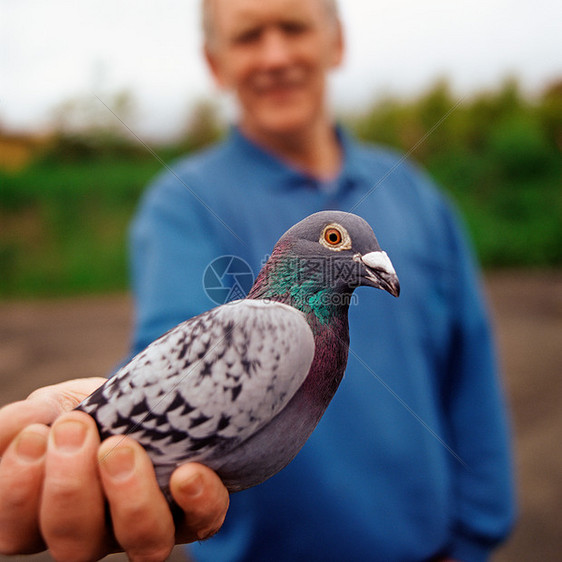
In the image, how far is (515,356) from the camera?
211 centimetres

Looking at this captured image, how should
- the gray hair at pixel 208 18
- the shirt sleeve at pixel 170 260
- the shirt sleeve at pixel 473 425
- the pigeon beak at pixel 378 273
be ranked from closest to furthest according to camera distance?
the pigeon beak at pixel 378 273
the shirt sleeve at pixel 170 260
the gray hair at pixel 208 18
the shirt sleeve at pixel 473 425

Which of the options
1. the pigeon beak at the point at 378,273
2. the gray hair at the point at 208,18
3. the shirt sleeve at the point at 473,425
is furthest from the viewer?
the shirt sleeve at the point at 473,425

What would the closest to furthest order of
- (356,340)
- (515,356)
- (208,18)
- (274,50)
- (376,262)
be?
(376,262) < (356,340) < (274,50) < (208,18) < (515,356)

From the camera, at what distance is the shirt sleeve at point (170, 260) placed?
0.49 metres

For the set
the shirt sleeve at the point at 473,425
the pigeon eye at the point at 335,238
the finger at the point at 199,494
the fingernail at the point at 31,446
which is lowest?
the shirt sleeve at the point at 473,425

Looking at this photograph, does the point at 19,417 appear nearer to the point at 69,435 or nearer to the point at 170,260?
the point at 69,435

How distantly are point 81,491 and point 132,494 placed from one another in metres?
0.04

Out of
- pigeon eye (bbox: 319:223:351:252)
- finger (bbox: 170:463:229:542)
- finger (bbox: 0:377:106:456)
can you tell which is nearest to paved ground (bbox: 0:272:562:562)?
finger (bbox: 0:377:106:456)

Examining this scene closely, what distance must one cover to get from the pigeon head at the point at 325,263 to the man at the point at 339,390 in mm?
53

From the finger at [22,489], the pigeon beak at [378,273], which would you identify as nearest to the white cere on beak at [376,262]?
the pigeon beak at [378,273]

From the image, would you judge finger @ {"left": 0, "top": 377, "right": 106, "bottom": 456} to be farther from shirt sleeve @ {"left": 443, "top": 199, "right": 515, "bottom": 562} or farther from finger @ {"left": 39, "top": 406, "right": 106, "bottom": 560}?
shirt sleeve @ {"left": 443, "top": 199, "right": 515, "bottom": 562}

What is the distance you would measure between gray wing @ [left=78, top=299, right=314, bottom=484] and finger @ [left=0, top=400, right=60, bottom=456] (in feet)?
0.12

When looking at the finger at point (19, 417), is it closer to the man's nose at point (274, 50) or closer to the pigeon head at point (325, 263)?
the pigeon head at point (325, 263)

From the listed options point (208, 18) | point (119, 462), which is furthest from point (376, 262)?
point (208, 18)
